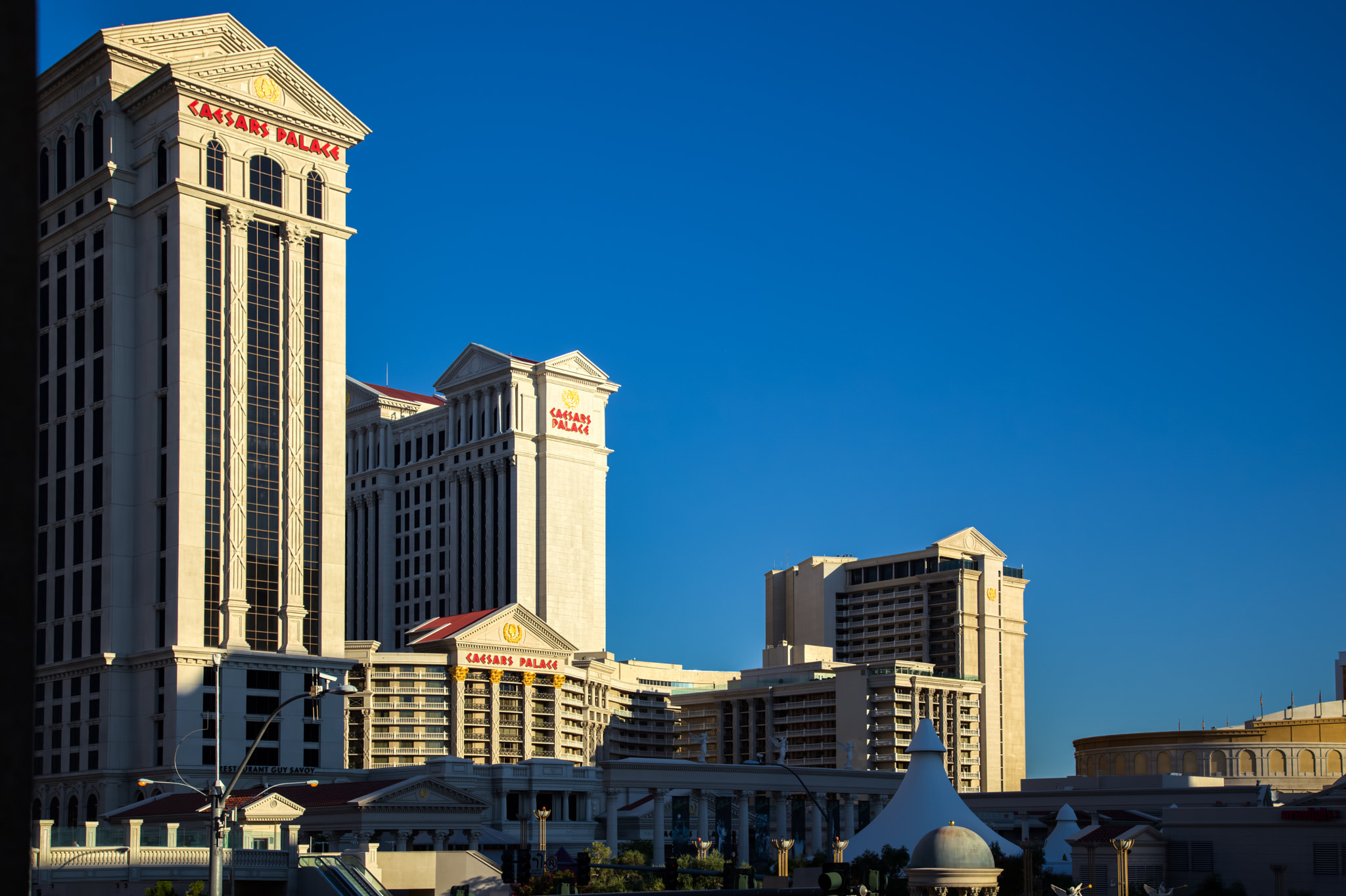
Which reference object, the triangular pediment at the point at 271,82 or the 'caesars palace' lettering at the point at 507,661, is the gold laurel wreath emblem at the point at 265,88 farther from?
the 'caesars palace' lettering at the point at 507,661

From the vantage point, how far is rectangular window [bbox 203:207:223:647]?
123 m

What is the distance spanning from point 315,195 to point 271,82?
10.3m

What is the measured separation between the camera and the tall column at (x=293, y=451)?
127 m

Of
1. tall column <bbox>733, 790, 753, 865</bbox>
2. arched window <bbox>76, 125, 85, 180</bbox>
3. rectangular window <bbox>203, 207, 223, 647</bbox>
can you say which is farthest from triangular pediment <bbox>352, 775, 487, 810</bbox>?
arched window <bbox>76, 125, 85, 180</bbox>

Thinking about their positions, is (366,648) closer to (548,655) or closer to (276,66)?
(548,655)

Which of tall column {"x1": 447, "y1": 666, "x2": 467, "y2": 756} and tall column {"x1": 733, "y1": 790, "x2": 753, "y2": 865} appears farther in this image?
tall column {"x1": 447, "y1": 666, "x2": 467, "y2": 756}

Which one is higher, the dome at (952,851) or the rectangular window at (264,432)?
the rectangular window at (264,432)

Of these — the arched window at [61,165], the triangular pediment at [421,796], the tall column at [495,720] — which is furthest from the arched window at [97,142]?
the triangular pediment at [421,796]

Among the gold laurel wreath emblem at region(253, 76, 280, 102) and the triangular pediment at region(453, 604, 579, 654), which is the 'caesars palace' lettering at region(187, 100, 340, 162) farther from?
the triangular pediment at region(453, 604, 579, 654)

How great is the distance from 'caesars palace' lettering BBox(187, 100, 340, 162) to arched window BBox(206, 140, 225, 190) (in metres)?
2.10

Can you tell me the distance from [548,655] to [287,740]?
4023cm

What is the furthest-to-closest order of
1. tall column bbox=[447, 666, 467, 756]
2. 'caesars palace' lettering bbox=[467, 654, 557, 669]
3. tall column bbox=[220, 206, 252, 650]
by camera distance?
'caesars palace' lettering bbox=[467, 654, 557, 669] → tall column bbox=[447, 666, 467, 756] → tall column bbox=[220, 206, 252, 650]

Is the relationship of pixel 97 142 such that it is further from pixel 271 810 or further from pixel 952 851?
pixel 952 851

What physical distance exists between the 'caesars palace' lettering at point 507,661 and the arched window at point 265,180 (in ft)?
162
